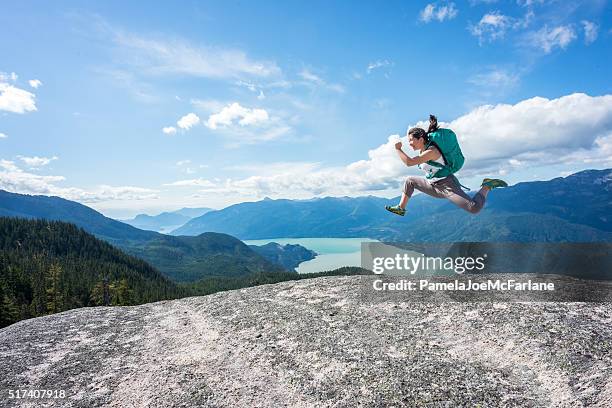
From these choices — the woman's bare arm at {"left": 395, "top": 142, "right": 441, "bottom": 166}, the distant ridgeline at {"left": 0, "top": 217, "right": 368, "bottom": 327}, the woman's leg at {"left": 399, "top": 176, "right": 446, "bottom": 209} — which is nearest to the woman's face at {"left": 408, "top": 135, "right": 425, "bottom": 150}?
the woman's bare arm at {"left": 395, "top": 142, "right": 441, "bottom": 166}

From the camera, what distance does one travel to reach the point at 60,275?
91.0 metres

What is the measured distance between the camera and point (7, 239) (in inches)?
6816

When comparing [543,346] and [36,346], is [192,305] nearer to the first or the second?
[36,346]

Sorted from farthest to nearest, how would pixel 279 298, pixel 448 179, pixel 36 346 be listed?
pixel 279 298 < pixel 36 346 < pixel 448 179

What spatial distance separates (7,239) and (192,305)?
21236cm

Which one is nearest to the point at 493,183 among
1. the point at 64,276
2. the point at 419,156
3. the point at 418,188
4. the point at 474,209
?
the point at 474,209

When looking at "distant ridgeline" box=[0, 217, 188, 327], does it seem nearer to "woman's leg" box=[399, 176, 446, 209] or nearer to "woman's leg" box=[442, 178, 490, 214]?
"woman's leg" box=[399, 176, 446, 209]

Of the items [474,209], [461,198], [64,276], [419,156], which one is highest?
[419,156]

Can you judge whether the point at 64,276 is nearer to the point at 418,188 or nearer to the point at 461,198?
the point at 418,188

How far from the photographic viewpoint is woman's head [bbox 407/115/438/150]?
10.1 m

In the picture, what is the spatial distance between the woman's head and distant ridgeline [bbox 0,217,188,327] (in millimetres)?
46335

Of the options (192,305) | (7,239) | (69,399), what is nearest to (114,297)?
(192,305)

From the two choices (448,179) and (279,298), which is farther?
(279,298)

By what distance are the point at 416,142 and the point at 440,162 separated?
0.99 m
